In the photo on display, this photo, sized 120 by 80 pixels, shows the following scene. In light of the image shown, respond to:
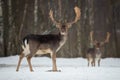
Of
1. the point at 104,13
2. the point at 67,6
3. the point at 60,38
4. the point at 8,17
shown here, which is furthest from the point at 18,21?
Answer: the point at 60,38

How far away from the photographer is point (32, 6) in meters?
11.4

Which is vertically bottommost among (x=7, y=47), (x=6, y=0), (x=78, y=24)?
(x=7, y=47)

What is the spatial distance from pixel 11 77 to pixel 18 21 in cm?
570

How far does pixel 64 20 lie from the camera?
11.3m

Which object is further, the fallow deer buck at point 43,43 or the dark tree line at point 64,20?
the dark tree line at point 64,20

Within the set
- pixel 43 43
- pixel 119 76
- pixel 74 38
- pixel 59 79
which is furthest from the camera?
pixel 74 38

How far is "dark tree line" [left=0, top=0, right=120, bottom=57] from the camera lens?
37.0ft

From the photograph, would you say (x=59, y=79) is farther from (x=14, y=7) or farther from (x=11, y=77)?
(x=14, y=7)

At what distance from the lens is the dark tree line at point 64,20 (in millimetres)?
11281

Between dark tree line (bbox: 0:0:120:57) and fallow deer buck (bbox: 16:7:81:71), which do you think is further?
dark tree line (bbox: 0:0:120:57)

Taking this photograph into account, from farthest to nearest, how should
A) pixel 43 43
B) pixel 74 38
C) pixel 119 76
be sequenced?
pixel 74 38
pixel 43 43
pixel 119 76

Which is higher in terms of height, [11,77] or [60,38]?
[60,38]

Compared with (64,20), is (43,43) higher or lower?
lower

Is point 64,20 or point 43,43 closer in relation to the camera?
point 43,43
